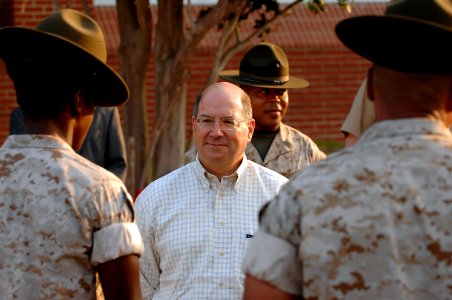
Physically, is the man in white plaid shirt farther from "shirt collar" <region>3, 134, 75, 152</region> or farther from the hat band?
the hat band

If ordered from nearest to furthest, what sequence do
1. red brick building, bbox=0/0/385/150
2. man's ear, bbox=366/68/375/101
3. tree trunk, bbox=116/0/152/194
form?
man's ear, bbox=366/68/375/101, tree trunk, bbox=116/0/152/194, red brick building, bbox=0/0/385/150

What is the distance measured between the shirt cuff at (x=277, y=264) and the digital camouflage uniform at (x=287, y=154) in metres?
4.36

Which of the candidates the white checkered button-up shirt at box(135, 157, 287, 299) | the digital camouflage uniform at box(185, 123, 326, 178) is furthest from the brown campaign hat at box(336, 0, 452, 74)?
the digital camouflage uniform at box(185, 123, 326, 178)

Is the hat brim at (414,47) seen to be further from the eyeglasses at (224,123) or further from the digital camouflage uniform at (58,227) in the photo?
the eyeglasses at (224,123)

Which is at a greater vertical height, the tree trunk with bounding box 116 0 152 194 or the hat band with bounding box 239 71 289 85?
the hat band with bounding box 239 71 289 85

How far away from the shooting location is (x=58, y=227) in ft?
13.7

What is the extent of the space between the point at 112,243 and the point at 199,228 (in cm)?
177

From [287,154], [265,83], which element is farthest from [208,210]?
[265,83]

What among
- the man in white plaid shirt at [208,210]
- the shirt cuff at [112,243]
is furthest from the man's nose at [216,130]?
the shirt cuff at [112,243]

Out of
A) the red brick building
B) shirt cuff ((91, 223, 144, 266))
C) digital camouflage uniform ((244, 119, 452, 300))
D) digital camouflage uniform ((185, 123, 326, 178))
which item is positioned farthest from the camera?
the red brick building

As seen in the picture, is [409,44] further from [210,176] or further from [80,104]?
[210,176]

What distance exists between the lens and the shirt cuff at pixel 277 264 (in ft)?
11.6

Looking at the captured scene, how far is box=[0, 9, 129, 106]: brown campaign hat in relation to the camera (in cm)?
429

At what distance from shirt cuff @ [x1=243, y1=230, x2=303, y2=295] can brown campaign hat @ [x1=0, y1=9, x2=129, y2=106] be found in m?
1.07
